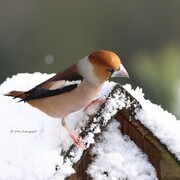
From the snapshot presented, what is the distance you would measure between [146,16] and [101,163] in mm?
8888

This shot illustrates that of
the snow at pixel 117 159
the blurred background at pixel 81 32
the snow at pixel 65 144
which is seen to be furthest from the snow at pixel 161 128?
the blurred background at pixel 81 32

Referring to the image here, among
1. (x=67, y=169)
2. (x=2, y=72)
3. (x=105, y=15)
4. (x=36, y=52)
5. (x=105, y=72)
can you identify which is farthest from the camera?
(x=105, y=15)

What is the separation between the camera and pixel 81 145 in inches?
85.6

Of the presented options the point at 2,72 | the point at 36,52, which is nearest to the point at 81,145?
the point at 2,72

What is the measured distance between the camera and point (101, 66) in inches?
90.0

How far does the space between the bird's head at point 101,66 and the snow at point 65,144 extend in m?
0.06

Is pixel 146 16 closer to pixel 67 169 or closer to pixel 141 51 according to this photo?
pixel 141 51

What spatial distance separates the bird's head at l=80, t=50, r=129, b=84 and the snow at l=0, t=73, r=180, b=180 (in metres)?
0.06

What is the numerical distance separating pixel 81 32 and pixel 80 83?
28.8ft

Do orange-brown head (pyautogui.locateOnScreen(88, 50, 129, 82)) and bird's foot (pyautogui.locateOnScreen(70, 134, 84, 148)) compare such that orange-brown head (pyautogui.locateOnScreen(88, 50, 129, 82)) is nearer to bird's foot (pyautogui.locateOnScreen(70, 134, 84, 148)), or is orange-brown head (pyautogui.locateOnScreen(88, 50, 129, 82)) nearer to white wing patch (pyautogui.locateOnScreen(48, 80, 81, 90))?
white wing patch (pyautogui.locateOnScreen(48, 80, 81, 90))

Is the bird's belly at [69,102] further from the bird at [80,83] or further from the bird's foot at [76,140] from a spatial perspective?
the bird's foot at [76,140]

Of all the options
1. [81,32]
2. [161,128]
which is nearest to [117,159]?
[161,128]

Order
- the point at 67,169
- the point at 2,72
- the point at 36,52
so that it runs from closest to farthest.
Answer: the point at 67,169 → the point at 2,72 → the point at 36,52

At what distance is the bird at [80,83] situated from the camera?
2266 millimetres
